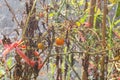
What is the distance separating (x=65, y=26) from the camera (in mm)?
1124

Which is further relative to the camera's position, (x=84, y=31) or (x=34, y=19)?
(x=84, y=31)

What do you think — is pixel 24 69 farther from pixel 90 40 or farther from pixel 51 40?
pixel 90 40

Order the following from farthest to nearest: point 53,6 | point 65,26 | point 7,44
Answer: point 53,6
point 65,26
point 7,44

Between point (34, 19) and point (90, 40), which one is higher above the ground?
point (34, 19)

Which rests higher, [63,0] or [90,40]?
[63,0]

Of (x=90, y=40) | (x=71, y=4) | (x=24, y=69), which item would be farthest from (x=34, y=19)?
(x=71, y=4)

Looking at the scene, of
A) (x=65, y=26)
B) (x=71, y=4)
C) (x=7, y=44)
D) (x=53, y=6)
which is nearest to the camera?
(x=7, y=44)

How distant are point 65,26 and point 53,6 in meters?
0.24

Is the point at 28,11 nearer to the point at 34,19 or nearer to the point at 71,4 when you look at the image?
the point at 34,19

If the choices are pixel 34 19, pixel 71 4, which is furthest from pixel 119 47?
pixel 71 4

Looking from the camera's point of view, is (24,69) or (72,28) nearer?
(24,69)

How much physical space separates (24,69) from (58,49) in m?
0.18

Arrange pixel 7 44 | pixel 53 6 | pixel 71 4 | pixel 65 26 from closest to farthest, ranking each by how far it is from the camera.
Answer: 1. pixel 7 44
2. pixel 65 26
3. pixel 53 6
4. pixel 71 4

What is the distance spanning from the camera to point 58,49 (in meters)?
1.16
